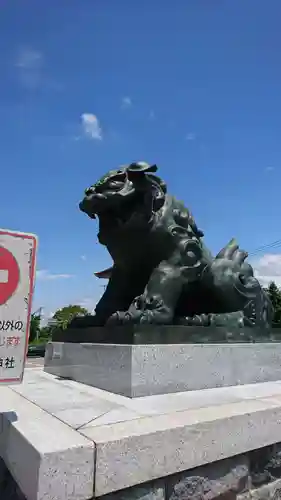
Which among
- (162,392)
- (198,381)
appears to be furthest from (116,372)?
(198,381)

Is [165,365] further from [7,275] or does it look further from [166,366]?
[7,275]

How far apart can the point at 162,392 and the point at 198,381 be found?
0.36 metres

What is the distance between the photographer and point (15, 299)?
71.7 inches

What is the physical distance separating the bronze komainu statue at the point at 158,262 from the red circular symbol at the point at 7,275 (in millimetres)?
1195

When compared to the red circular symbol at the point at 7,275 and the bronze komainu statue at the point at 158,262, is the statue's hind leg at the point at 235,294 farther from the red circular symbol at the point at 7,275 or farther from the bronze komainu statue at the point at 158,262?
the red circular symbol at the point at 7,275

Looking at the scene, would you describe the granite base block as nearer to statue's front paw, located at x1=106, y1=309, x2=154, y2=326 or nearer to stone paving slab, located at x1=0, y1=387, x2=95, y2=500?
statue's front paw, located at x1=106, y1=309, x2=154, y2=326

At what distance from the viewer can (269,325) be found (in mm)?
3865

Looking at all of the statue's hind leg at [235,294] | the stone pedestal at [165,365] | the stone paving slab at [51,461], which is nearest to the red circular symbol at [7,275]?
the stone paving slab at [51,461]

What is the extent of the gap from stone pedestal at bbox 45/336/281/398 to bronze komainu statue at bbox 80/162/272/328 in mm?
281

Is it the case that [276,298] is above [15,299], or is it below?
above

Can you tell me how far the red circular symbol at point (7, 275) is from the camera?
1.80 meters

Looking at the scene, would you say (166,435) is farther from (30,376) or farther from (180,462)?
(30,376)

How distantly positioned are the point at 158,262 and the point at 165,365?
955mm

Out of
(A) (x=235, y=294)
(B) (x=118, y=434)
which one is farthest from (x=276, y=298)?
(B) (x=118, y=434)
